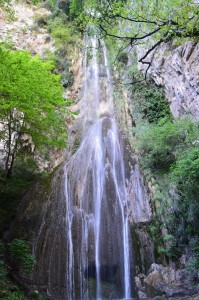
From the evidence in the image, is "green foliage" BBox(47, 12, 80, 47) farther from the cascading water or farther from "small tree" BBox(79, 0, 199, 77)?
"small tree" BBox(79, 0, 199, 77)

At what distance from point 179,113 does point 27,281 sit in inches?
368

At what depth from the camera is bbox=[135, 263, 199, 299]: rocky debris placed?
27.4 ft

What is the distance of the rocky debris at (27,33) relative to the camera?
21625mm

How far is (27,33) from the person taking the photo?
22953mm

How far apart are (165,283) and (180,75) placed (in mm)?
8643

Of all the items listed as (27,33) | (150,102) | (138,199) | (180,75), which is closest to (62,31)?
(27,33)

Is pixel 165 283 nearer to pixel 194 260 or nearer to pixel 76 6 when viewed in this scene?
pixel 194 260

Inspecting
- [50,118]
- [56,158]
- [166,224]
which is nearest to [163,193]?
[166,224]

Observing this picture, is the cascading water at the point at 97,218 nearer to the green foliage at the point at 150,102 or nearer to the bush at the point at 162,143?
the bush at the point at 162,143

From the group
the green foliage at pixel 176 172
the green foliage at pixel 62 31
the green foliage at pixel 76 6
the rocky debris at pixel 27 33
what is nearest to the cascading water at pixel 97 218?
the green foliage at pixel 176 172

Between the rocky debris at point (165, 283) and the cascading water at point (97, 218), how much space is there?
19.9 inches

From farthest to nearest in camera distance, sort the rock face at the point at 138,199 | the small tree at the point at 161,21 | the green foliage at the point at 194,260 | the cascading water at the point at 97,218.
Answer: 1. the rock face at the point at 138,199
2. the cascading water at the point at 97,218
3. the green foliage at the point at 194,260
4. the small tree at the point at 161,21

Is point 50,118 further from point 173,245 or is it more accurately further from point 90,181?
point 173,245

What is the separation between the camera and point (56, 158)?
1562 cm
